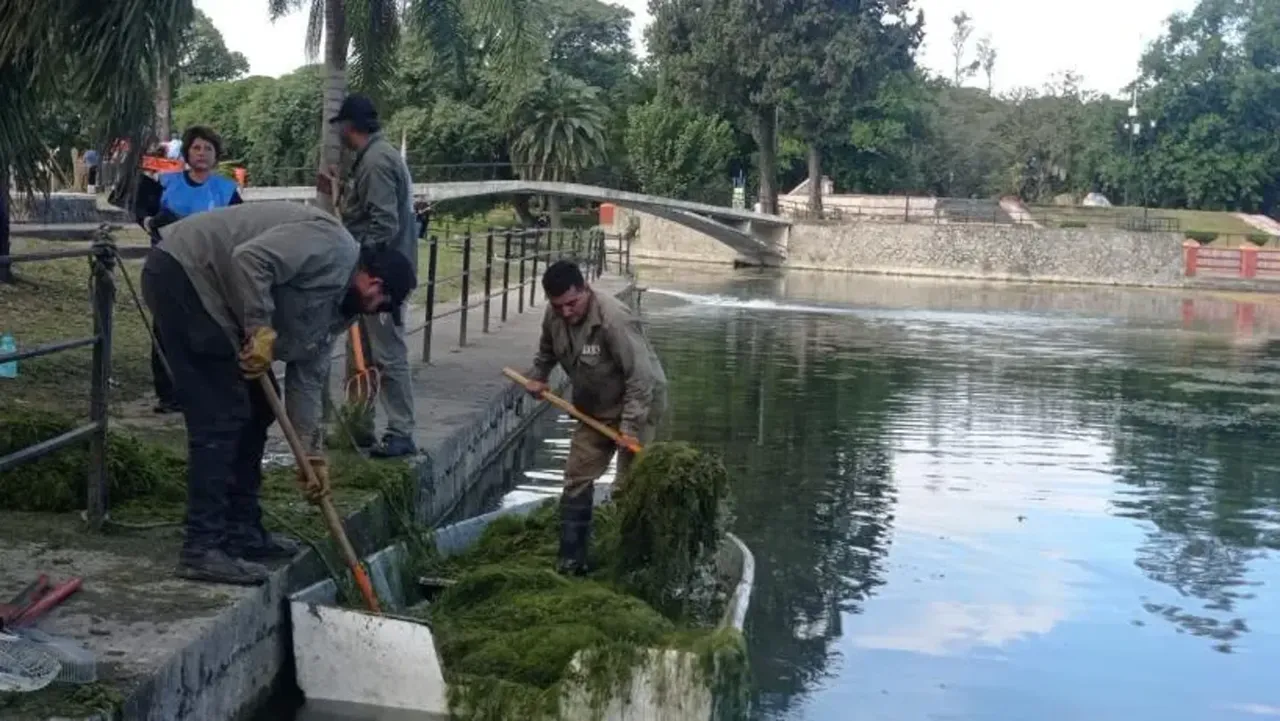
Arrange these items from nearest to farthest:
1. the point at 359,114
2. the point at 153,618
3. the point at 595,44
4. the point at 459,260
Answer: the point at 153,618
the point at 359,114
the point at 459,260
the point at 595,44

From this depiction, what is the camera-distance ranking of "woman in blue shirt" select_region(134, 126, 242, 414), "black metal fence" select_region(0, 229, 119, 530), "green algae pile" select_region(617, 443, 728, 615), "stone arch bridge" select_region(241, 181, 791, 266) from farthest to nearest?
"stone arch bridge" select_region(241, 181, 791, 266)
"woman in blue shirt" select_region(134, 126, 242, 414)
"green algae pile" select_region(617, 443, 728, 615)
"black metal fence" select_region(0, 229, 119, 530)

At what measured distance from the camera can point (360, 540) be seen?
7.08m

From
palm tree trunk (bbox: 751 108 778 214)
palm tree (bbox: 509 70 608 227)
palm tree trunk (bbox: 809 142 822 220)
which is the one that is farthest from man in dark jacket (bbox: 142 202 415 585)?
palm tree trunk (bbox: 751 108 778 214)

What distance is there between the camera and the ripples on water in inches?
277

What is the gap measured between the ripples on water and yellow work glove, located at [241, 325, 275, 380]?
2.46m

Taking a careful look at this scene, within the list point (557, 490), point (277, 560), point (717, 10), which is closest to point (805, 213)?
point (717, 10)

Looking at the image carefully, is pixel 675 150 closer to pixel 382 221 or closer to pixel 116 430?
pixel 382 221

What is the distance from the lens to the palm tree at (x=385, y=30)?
14188 millimetres

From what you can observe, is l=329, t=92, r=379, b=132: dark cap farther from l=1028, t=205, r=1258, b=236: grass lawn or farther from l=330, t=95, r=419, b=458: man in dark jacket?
l=1028, t=205, r=1258, b=236: grass lawn

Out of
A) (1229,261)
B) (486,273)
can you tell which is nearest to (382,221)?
(486,273)

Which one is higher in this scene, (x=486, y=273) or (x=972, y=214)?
(x=972, y=214)

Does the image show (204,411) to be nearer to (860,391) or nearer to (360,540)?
(360,540)

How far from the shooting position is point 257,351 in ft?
17.9

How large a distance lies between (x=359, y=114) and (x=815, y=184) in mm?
58844
